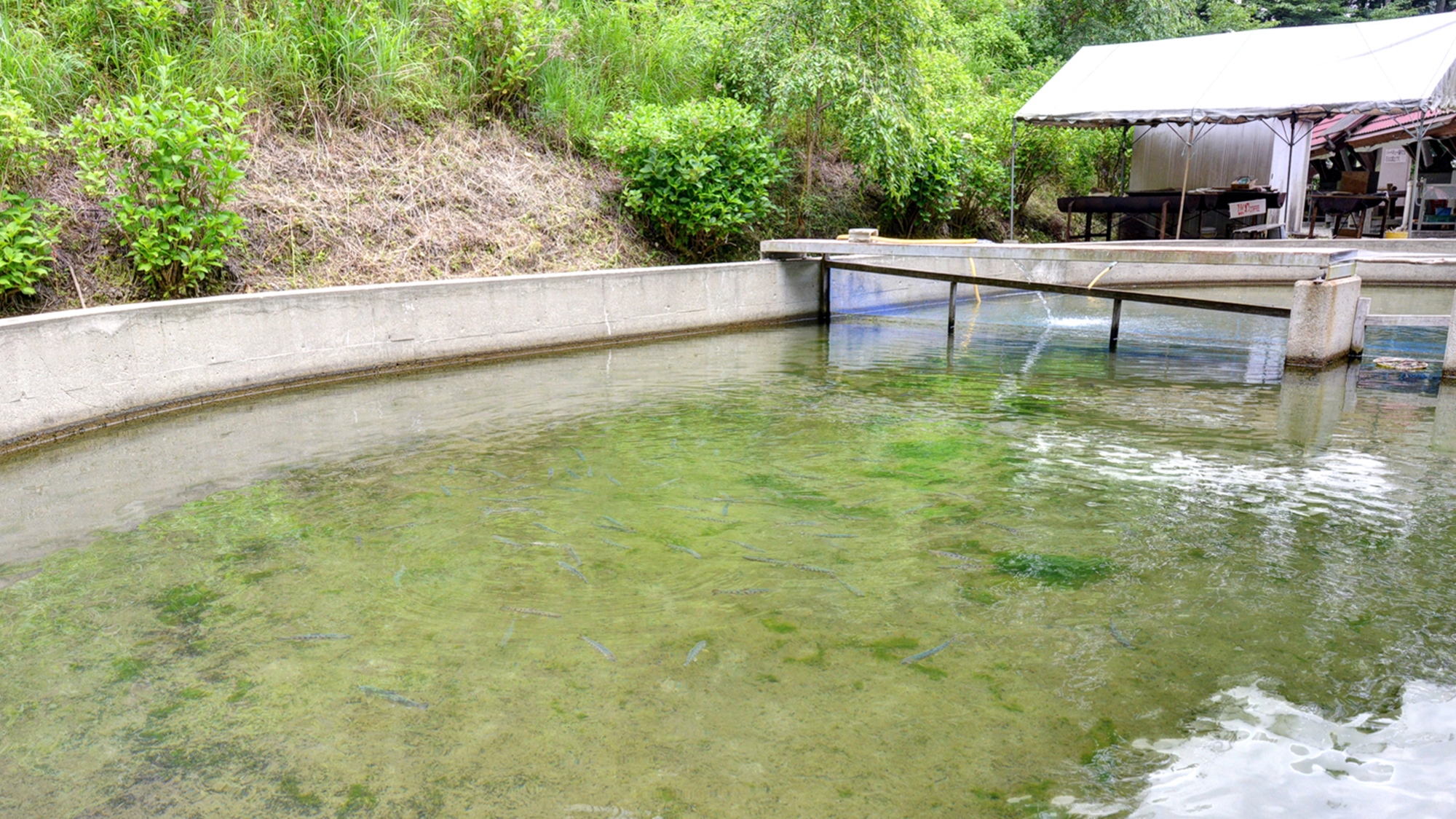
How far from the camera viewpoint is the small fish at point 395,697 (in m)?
3.34

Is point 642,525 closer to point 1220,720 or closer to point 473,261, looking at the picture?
point 1220,720

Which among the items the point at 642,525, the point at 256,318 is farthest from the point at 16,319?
the point at 642,525

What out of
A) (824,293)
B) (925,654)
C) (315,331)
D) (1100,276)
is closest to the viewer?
(925,654)

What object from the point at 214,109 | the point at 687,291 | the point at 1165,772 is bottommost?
the point at 1165,772

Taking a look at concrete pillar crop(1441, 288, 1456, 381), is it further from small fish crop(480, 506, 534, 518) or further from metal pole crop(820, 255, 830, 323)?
small fish crop(480, 506, 534, 518)

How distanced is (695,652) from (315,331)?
19.7 ft

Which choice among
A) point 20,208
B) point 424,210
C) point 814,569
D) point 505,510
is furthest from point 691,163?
point 814,569

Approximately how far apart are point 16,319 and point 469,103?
668 cm

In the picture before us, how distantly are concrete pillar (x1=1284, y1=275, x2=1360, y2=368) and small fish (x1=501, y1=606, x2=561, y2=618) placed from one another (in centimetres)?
791

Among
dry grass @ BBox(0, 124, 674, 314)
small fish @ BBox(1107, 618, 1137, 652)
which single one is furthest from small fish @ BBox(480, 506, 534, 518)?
dry grass @ BBox(0, 124, 674, 314)

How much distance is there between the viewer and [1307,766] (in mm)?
2967

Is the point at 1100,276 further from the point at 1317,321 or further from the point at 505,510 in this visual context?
the point at 505,510

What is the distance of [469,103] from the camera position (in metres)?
12.3

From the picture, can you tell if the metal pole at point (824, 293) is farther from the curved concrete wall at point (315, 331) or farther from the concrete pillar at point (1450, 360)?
the concrete pillar at point (1450, 360)
